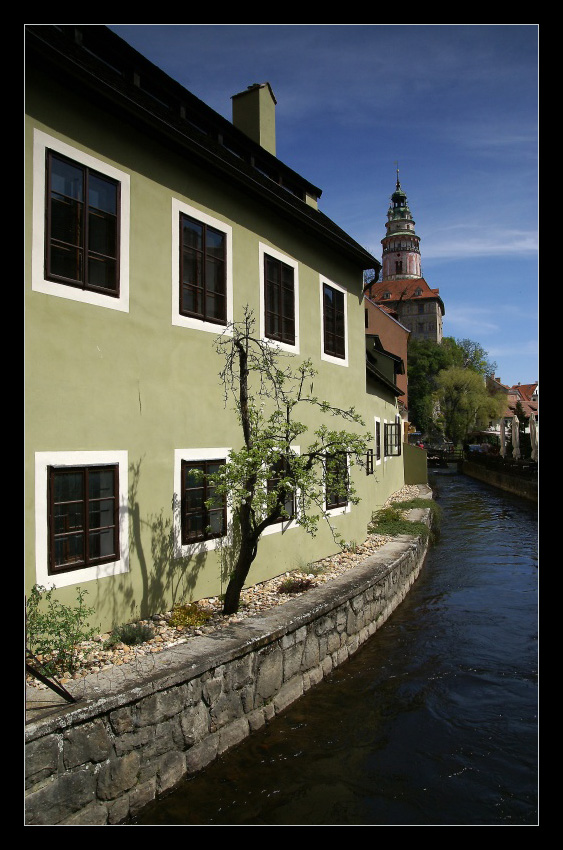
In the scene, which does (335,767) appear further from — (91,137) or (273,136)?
(273,136)

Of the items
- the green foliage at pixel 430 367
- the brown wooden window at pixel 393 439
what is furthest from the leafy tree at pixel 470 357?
the brown wooden window at pixel 393 439

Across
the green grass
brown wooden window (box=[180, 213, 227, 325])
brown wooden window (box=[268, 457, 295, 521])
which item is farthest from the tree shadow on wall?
the green grass

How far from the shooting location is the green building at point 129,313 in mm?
5836

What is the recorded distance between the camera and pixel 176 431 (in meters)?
7.54

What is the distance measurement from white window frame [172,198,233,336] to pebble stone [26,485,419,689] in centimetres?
371

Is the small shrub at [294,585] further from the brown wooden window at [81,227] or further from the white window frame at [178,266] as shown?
the brown wooden window at [81,227]

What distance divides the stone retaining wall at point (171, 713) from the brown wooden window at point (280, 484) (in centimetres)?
141

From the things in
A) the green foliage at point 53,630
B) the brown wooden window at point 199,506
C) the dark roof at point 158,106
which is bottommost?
the green foliage at point 53,630

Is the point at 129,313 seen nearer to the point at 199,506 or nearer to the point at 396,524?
Answer: the point at 199,506

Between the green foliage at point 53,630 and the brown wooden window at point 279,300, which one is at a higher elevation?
the brown wooden window at point 279,300

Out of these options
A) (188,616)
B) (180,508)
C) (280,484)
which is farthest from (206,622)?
(280,484)
